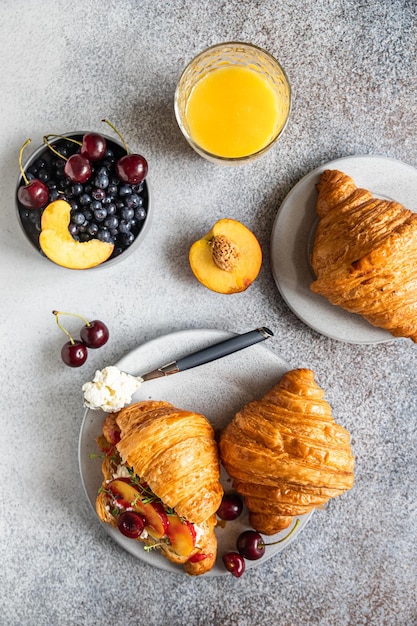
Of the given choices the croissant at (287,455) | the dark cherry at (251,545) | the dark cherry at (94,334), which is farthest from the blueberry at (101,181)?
the dark cherry at (251,545)

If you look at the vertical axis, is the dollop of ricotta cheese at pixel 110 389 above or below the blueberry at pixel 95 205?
below

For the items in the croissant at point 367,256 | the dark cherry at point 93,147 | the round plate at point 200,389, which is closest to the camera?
the croissant at point 367,256

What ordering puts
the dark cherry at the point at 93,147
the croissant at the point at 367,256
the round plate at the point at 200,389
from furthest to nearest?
the round plate at the point at 200,389 < the dark cherry at the point at 93,147 < the croissant at the point at 367,256

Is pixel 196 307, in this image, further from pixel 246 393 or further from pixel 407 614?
pixel 407 614

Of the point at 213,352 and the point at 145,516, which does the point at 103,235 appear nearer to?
the point at 213,352

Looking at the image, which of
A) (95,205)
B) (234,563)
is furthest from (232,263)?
(234,563)

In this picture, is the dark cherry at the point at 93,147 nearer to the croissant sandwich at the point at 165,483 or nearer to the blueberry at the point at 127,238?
the blueberry at the point at 127,238
